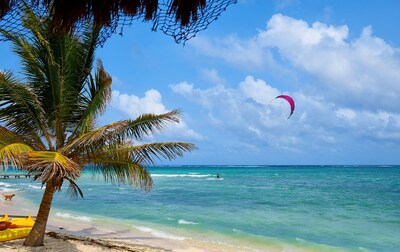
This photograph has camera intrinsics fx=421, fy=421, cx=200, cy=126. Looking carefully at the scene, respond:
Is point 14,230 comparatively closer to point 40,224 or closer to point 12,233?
point 12,233

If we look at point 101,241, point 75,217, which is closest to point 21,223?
point 101,241

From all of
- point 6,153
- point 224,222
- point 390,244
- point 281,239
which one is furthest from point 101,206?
point 6,153

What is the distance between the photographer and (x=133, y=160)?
7.89m

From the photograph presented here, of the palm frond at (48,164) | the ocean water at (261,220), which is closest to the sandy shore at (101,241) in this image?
the ocean water at (261,220)

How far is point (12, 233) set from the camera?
28.5 ft

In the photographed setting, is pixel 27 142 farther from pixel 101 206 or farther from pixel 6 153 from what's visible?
pixel 101 206

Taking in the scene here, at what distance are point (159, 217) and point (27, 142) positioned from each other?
10239 millimetres

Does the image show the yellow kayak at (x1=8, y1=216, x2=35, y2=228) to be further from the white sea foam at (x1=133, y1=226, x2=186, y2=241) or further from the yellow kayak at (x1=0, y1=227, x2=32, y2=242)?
the white sea foam at (x1=133, y1=226, x2=186, y2=241)

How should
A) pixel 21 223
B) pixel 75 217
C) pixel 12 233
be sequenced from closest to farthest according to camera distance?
pixel 12 233 < pixel 21 223 < pixel 75 217

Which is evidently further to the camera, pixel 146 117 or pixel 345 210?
pixel 345 210

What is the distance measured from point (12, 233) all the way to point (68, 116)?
9.37 feet

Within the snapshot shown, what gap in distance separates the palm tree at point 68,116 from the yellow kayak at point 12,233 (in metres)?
0.86

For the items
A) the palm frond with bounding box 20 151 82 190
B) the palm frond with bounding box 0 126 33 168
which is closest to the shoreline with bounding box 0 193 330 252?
the palm frond with bounding box 0 126 33 168

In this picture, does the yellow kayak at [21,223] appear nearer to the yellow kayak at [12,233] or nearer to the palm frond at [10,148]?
the yellow kayak at [12,233]
